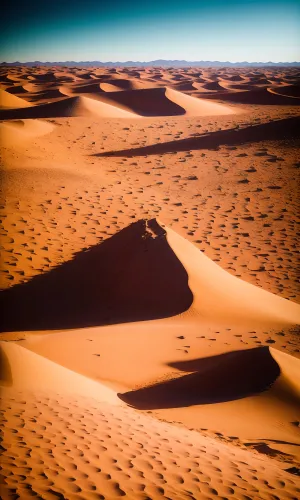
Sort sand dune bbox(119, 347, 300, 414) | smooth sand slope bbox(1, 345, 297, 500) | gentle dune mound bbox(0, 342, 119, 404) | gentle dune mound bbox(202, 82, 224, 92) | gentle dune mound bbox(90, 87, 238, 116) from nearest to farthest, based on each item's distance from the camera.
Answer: smooth sand slope bbox(1, 345, 297, 500), gentle dune mound bbox(0, 342, 119, 404), sand dune bbox(119, 347, 300, 414), gentle dune mound bbox(90, 87, 238, 116), gentle dune mound bbox(202, 82, 224, 92)

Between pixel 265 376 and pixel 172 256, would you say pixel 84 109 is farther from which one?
pixel 265 376

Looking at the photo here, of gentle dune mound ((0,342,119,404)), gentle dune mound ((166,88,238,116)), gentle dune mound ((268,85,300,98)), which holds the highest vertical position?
gentle dune mound ((268,85,300,98))

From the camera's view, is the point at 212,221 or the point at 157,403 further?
the point at 212,221

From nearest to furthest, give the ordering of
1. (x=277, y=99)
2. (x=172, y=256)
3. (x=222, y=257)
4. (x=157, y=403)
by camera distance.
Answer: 1. (x=157, y=403)
2. (x=172, y=256)
3. (x=222, y=257)
4. (x=277, y=99)

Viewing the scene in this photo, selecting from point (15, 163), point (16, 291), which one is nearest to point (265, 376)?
point (16, 291)

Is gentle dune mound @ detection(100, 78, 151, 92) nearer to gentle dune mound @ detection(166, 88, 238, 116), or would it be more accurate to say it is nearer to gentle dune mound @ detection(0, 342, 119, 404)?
gentle dune mound @ detection(166, 88, 238, 116)

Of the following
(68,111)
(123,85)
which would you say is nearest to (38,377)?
(68,111)

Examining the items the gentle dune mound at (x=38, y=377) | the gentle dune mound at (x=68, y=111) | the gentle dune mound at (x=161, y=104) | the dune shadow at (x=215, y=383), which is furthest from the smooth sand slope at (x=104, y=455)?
the gentle dune mound at (x=161, y=104)

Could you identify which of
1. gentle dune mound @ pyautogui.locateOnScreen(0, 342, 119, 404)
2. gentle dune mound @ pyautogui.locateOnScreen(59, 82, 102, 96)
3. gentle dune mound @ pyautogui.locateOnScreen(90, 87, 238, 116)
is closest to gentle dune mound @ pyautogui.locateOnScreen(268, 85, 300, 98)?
gentle dune mound @ pyautogui.locateOnScreen(90, 87, 238, 116)
